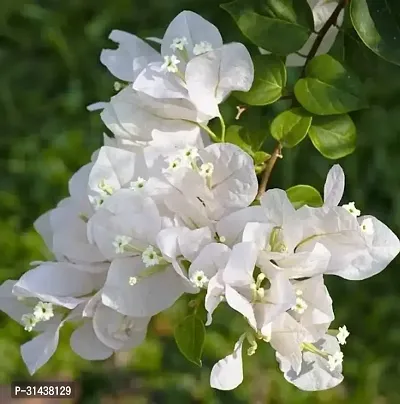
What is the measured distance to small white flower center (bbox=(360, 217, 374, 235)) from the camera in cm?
52

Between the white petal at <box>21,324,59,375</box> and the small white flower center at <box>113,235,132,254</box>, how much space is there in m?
0.09

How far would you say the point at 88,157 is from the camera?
1.43 metres

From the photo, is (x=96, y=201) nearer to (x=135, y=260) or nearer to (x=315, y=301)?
(x=135, y=260)

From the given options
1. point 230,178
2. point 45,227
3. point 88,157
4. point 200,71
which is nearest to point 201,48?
point 200,71

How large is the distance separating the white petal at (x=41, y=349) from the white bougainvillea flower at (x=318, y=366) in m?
0.18

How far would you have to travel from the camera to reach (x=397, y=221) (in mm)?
1364

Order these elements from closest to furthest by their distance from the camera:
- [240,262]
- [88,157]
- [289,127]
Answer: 1. [240,262]
2. [289,127]
3. [88,157]

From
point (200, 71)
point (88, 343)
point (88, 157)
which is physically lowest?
point (88, 157)

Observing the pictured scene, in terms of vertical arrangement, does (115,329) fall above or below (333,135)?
below

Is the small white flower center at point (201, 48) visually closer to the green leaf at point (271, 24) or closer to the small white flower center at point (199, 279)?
the green leaf at point (271, 24)

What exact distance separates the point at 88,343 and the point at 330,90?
0.30 meters

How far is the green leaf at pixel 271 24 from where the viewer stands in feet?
1.97


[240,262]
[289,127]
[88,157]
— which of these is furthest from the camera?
[88,157]

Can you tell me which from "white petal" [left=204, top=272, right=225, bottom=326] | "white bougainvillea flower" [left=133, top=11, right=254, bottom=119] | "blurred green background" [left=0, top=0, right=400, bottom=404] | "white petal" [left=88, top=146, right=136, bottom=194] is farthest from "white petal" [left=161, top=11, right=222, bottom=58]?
"blurred green background" [left=0, top=0, right=400, bottom=404]
